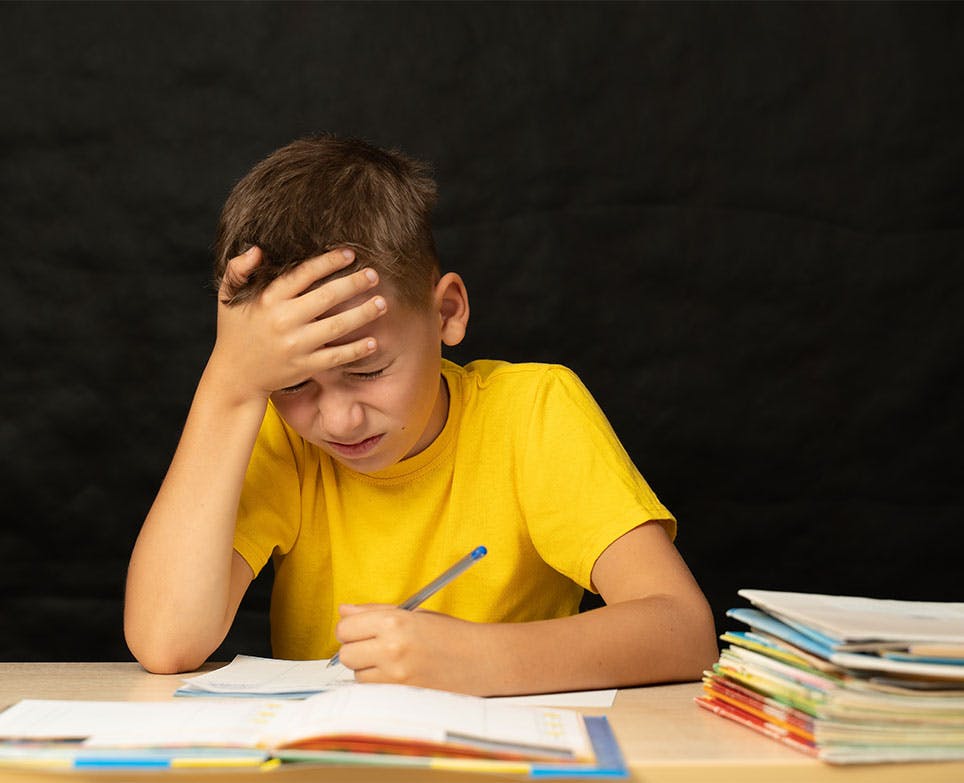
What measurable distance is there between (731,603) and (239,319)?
1171 millimetres

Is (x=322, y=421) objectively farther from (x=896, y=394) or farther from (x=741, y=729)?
(x=896, y=394)

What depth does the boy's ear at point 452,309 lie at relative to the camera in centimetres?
149

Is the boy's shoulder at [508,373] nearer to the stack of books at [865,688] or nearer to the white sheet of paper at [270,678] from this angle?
the white sheet of paper at [270,678]

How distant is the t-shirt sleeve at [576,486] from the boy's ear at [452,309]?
121mm

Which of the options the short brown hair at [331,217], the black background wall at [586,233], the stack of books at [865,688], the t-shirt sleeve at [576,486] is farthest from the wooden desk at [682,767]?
the black background wall at [586,233]

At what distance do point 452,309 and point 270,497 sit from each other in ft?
1.03

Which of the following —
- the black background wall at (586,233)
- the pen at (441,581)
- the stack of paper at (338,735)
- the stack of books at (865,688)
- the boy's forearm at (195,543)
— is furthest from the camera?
the black background wall at (586,233)

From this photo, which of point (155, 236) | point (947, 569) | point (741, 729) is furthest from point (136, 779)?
point (947, 569)

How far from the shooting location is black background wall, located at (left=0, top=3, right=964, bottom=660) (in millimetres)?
2076

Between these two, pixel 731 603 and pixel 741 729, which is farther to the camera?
pixel 731 603

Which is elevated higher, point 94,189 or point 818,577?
point 94,189

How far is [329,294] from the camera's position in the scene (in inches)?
51.0

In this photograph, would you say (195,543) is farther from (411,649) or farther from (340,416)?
(411,649)

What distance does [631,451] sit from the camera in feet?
7.00
